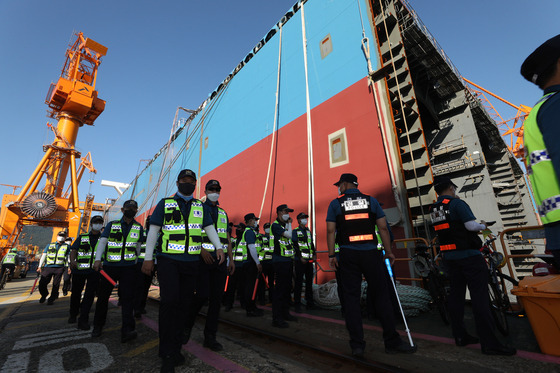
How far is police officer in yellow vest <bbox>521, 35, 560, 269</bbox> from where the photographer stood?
1310 mm

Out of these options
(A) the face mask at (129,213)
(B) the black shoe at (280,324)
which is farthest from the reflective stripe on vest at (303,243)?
(A) the face mask at (129,213)

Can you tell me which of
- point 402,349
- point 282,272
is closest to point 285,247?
point 282,272

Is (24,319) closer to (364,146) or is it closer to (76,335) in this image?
(76,335)

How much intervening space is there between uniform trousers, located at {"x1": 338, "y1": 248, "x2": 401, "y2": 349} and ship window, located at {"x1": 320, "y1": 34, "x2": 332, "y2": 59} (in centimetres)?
915

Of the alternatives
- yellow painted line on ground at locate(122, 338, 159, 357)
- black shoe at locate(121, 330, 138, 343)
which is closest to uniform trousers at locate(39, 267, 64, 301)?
black shoe at locate(121, 330, 138, 343)

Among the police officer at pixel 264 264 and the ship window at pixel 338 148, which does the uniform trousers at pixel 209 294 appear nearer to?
the police officer at pixel 264 264

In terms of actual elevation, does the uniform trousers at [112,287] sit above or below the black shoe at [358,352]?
above

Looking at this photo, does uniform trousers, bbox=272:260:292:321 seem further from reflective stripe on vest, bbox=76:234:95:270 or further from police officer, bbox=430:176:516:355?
reflective stripe on vest, bbox=76:234:95:270

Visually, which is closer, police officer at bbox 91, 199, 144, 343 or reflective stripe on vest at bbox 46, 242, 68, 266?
police officer at bbox 91, 199, 144, 343

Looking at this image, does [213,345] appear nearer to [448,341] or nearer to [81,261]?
[448,341]

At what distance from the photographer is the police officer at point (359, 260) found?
2.65 m

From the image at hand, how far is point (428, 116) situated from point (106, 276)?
1662 cm

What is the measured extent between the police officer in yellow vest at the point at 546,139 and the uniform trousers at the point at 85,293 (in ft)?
17.5

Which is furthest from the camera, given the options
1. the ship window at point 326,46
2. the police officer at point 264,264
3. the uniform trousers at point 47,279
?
the ship window at point 326,46
